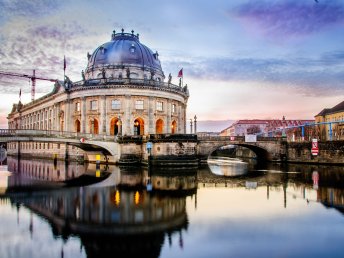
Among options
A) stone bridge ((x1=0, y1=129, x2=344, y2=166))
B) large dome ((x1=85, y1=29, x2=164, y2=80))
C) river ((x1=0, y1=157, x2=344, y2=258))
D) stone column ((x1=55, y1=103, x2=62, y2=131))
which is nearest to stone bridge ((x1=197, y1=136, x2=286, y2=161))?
stone bridge ((x1=0, y1=129, x2=344, y2=166))

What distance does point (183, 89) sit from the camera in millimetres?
68125

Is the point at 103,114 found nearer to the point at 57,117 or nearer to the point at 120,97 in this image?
the point at 120,97

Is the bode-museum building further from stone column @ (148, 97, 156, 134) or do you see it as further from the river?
the river

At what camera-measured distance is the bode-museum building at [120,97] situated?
189ft

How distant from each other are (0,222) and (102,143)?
32.3 m

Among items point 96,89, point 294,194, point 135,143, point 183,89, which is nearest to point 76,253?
point 294,194

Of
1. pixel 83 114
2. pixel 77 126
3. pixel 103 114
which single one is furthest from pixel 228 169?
pixel 77 126

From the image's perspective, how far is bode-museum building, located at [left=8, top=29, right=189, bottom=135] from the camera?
57719 millimetres

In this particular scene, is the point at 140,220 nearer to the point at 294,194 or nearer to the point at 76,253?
the point at 76,253

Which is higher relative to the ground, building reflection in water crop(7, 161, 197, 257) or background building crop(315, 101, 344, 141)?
background building crop(315, 101, 344, 141)

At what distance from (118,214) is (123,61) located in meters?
51.0

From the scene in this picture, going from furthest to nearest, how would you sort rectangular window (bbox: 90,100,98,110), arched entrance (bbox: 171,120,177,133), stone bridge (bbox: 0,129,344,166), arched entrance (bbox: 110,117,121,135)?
arched entrance (bbox: 171,120,177,133), rectangular window (bbox: 90,100,98,110), arched entrance (bbox: 110,117,121,135), stone bridge (bbox: 0,129,344,166)

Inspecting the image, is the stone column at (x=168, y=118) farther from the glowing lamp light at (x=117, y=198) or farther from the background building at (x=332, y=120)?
the background building at (x=332, y=120)

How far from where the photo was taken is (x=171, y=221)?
16984mm
